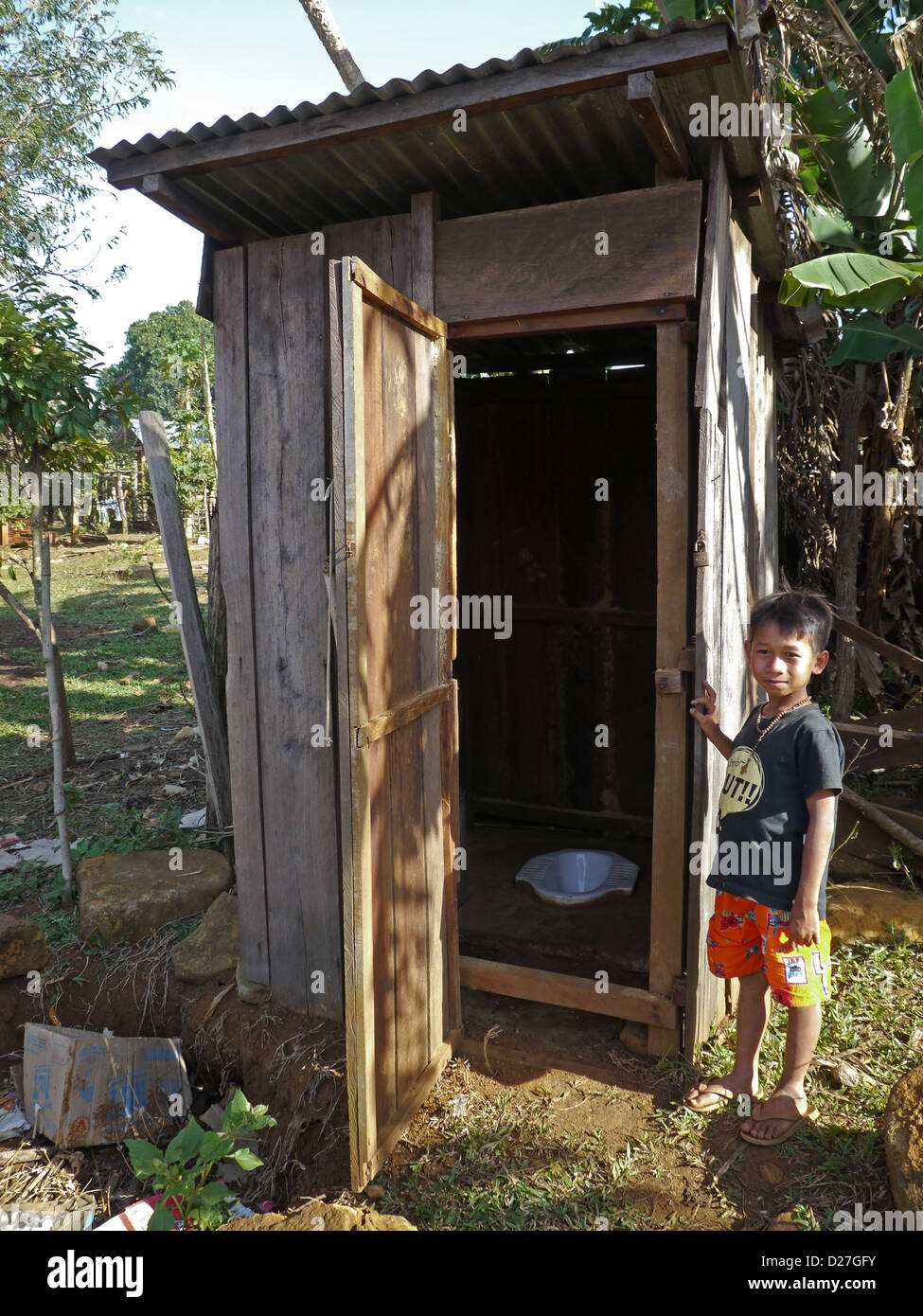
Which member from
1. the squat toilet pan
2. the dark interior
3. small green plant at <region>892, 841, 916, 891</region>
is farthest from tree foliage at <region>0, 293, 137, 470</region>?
small green plant at <region>892, 841, 916, 891</region>

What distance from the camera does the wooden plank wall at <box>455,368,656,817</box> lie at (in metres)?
5.80

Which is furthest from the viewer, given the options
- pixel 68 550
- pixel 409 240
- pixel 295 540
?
pixel 68 550

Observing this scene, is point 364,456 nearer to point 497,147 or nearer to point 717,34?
point 497,147

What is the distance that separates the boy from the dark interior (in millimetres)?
2397

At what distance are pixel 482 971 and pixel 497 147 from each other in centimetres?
336

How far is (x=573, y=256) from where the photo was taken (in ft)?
10.7

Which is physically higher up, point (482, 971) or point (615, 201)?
point (615, 201)

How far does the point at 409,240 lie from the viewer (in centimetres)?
349

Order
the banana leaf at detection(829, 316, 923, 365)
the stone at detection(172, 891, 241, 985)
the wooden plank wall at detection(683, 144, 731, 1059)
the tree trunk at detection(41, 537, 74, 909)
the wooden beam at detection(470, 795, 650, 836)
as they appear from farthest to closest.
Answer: the wooden beam at detection(470, 795, 650, 836) → the banana leaf at detection(829, 316, 923, 365) → the tree trunk at detection(41, 537, 74, 909) → the stone at detection(172, 891, 241, 985) → the wooden plank wall at detection(683, 144, 731, 1059)

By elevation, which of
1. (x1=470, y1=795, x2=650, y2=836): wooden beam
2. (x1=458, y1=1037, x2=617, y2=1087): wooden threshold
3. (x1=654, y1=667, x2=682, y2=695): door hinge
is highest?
(x1=654, y1=667, x2=682, y2=695): door hinge

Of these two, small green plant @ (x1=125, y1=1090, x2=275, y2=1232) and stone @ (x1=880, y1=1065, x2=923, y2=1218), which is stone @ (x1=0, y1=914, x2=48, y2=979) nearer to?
small green plant @ (x1=125, y1=1090, x2=275, y2=1232)

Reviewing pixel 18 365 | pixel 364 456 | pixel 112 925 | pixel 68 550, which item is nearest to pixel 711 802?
pixel 364 456

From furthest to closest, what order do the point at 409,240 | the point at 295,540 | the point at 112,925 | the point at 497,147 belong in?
the point at 112,925
the point at 295,540
the point at 409,240
the point at 497,147

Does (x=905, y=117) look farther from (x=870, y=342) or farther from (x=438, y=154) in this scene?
(x=438, y=154)
